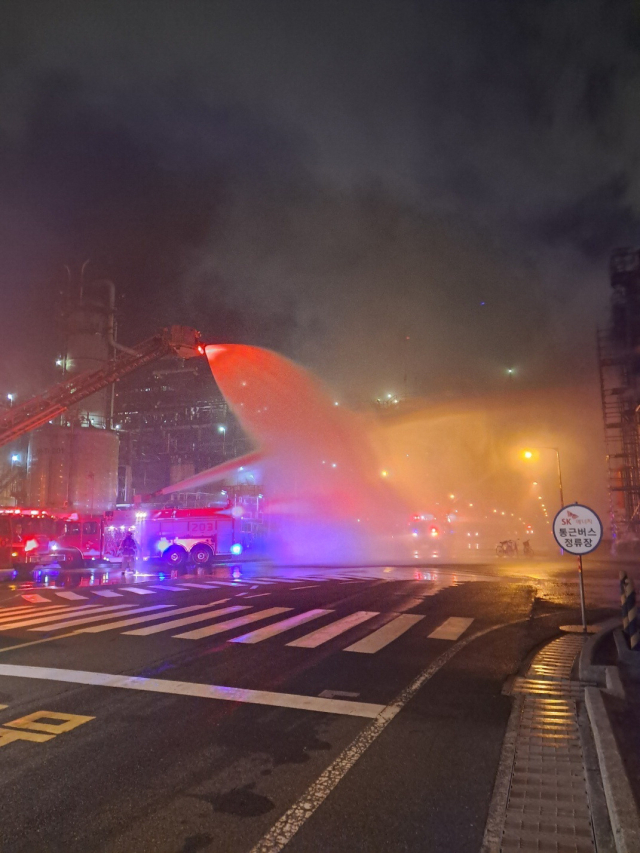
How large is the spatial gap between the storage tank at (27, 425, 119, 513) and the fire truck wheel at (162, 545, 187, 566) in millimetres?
11812

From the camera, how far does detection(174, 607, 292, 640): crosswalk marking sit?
370 inches

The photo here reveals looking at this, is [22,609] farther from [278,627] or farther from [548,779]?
[548,779]

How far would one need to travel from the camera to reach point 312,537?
49719 millimetres

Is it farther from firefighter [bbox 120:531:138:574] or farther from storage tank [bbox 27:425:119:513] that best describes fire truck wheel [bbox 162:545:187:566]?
storage tank [bbox 27:425:119:513]

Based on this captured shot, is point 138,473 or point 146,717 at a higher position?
point 138,473

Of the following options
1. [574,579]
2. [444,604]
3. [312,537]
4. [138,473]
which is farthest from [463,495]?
[444,604]

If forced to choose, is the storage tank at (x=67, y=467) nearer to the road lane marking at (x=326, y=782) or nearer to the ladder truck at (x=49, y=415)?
the ladder truck at (x=49, y=415)

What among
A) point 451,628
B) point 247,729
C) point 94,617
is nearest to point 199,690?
point 247,729

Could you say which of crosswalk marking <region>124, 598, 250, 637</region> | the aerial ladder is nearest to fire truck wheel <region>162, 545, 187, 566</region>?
the aerial ladder

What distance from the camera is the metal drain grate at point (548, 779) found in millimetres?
3428

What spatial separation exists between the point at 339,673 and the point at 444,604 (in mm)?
6914

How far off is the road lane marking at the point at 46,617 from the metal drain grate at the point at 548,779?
891 centimetres

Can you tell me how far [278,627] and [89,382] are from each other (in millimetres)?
18229

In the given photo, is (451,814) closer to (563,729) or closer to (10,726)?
(563,729)
